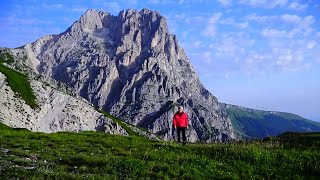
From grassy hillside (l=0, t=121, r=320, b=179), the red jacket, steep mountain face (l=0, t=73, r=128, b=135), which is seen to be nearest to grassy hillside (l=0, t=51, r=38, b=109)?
steep mountain face (l=0, t=73, r=128, b=135)

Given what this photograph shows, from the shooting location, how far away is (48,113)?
154000 millimetres

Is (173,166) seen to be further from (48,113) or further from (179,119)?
(48,113)

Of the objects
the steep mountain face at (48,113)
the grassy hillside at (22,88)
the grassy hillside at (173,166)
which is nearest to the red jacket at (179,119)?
the grassy hillside at (173,166)

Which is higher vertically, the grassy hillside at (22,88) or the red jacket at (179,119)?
the grassy hillside at (22,88)

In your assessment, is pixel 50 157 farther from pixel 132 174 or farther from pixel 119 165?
pixel 132 174

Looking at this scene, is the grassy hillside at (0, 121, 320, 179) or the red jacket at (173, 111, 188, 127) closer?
the grassy hillside at (0, 121, 320, 179)

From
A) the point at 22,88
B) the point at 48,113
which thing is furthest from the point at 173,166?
the point at 48,113

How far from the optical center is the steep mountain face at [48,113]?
125m

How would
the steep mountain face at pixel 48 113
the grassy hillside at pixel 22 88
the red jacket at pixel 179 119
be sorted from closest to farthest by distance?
the red jacket at pixel 179 119 → the steep mountain face at pixel 48 113 → the grassy hillside at pixel 22 88

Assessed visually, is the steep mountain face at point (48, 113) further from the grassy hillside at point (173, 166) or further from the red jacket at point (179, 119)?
the grassy hillside at point (173, 166)

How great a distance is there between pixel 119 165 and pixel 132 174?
1.78 m

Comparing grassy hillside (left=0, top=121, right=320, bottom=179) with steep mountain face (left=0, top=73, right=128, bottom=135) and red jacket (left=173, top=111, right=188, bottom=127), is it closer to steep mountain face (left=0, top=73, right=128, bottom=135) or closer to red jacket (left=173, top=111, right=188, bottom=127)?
red jacket (left=173, top=111, right=188, bottom=127)

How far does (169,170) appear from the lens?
60.8 ft

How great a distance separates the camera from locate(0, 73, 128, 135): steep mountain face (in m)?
125
